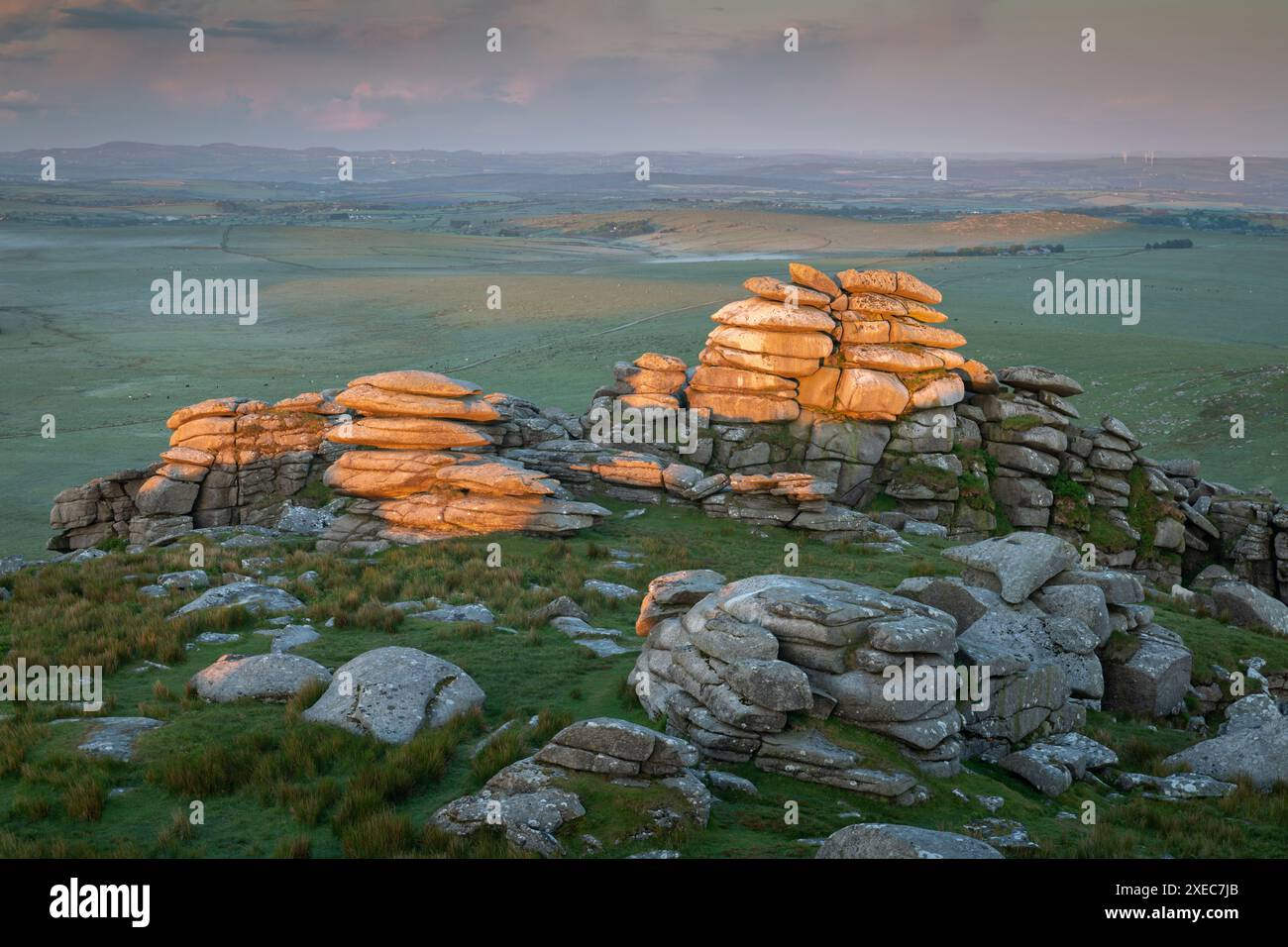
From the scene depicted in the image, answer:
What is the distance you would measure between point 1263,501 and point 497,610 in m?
25.2

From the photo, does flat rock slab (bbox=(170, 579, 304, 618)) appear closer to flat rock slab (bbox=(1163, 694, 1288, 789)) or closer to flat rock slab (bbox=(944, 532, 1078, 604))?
flat rock slab (bbox=(944, 532, 1078, 604))

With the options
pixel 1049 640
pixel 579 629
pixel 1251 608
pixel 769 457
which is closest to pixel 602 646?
pixel 579 629

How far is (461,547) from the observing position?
2564cm

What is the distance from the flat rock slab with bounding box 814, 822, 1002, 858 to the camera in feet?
31.4

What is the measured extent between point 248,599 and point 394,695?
7641 millimetres

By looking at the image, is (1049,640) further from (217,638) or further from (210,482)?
(210,482)

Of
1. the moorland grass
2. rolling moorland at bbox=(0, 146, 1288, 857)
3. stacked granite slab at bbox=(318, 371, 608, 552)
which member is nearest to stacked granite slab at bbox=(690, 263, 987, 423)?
rolling moorland at bbox=(0, 146, 1288, 857)

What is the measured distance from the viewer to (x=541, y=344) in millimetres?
78625

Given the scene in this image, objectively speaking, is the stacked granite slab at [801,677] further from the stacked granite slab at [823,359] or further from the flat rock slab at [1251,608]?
the stacked granite slab at [823,359]

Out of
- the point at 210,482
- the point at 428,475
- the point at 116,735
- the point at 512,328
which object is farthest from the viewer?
the point at 512,328

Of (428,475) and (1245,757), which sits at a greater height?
(428,475)

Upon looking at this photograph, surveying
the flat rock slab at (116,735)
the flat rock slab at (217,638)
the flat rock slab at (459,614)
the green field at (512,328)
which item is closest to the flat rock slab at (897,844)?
the flat rock slab at (116,735)
